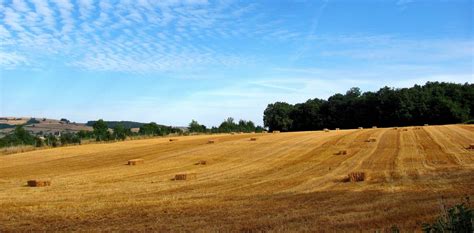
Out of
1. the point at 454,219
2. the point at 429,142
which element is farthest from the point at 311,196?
the point at 429,142

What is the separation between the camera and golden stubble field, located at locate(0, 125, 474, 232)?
11.5 m

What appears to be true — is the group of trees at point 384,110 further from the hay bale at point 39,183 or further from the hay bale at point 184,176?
the hay bale at point 39,183

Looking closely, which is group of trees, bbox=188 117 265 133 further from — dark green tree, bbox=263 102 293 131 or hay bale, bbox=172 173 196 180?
hay bale, bbox=172 173 196 180

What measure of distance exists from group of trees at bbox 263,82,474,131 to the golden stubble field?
55.4 m

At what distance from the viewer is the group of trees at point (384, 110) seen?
84.2 metres

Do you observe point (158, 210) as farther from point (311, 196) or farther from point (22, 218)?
point (311, 196)

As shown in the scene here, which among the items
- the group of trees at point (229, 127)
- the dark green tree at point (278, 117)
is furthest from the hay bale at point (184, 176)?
the dark green tree at point (278, 117)

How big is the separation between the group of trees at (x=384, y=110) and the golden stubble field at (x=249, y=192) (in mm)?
55404

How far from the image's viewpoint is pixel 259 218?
11.8 m

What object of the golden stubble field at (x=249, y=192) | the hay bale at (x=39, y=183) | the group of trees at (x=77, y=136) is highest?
the group of trees at (x=77, y=136)

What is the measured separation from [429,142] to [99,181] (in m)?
22.2

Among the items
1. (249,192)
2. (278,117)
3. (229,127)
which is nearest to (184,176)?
(249,192)

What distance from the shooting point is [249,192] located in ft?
54.4

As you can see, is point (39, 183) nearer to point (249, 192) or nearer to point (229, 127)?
point (249, 192)
